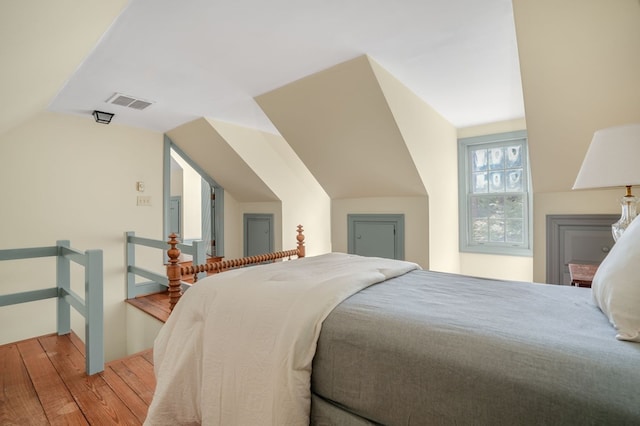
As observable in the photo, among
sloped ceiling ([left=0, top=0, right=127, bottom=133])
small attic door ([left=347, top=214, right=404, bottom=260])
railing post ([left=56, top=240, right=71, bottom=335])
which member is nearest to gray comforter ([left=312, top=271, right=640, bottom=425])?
sloped ceiling ([left=0, top=0, right=127, bottom=133])

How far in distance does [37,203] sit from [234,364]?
316 cm

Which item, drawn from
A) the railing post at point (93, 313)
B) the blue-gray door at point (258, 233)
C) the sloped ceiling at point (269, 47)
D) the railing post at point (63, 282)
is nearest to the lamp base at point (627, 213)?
the sloped ceiling at point (269, 47)

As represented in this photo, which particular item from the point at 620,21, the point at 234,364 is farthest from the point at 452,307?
the point at 620,21

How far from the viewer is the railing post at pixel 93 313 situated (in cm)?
205

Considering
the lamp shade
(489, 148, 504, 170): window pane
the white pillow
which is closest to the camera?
the white pillow

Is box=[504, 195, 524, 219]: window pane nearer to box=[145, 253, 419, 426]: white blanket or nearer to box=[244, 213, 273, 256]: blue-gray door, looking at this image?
box=[145, 253, 419, 426]: white blanket

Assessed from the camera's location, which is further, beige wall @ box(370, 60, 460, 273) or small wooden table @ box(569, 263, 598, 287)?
beige wall @ box(370, 60, 460, 273)

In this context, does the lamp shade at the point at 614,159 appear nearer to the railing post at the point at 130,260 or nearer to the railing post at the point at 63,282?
the railing post at the point at 63,282

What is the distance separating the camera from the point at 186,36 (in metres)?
1.94

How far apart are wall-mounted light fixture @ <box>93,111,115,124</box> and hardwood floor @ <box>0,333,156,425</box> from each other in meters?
2.12

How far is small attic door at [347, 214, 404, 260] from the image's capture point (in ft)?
11.1

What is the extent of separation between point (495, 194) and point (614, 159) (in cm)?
219

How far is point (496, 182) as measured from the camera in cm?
365

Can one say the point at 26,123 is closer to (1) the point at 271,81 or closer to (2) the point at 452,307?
(1) the point at 271,81
